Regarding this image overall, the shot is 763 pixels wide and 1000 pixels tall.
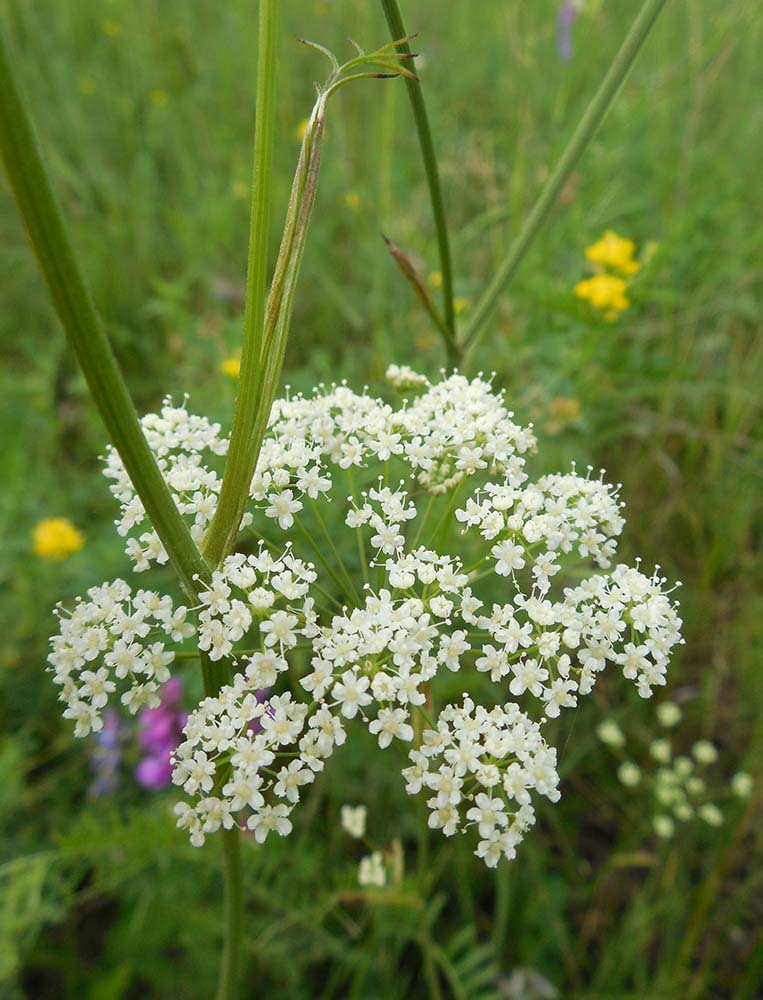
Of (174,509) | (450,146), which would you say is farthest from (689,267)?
(174,509)

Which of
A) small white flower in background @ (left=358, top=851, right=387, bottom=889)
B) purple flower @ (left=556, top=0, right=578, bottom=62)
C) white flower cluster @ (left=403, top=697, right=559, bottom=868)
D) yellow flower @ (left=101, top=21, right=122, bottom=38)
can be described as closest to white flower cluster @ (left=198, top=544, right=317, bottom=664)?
white flower cluster @ (left=403, top=697, right=559, bottom=868)

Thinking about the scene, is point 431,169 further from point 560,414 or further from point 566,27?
point 566,27

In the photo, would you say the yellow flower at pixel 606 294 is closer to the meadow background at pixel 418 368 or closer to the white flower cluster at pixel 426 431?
the meadow background at pixel 418 368

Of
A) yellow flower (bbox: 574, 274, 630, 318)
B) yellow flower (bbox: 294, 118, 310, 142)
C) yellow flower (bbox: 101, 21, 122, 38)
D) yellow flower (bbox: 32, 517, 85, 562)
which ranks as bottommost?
yellow flower (bbox: 32, 517, 85, 562)

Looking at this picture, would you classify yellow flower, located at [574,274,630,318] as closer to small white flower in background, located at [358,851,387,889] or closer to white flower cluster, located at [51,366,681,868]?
white flower cluster, located at [51,366,681,868]

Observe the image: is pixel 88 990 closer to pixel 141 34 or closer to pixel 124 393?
pixel 124 393

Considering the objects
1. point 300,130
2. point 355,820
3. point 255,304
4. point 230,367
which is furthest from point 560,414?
point 300,130
